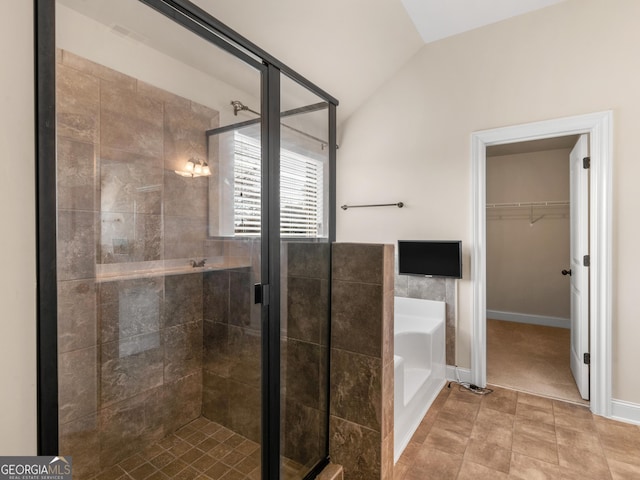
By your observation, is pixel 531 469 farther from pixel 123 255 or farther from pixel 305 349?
pixel 123 255

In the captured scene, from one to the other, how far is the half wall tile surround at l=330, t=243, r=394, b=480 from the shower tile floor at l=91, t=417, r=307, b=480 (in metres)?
0.31

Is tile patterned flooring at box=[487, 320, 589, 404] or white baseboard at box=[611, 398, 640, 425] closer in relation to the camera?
white baseboard at box=[611, 398, 640, 425]

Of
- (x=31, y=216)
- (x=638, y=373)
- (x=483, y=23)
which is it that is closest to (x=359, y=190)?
(x=483, y=23)

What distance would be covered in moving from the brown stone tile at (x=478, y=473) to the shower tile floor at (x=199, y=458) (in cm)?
95

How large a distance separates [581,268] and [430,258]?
1.07m

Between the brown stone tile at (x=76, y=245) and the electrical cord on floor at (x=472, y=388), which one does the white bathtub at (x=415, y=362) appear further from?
the brown stone tile at (x=76, y=245)

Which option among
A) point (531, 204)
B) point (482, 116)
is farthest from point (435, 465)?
point (531, 204)

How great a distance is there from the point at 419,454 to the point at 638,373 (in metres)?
1.62

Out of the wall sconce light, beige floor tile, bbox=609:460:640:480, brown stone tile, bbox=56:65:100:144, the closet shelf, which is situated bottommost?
beige floor tile, bbox=609:460:640:480

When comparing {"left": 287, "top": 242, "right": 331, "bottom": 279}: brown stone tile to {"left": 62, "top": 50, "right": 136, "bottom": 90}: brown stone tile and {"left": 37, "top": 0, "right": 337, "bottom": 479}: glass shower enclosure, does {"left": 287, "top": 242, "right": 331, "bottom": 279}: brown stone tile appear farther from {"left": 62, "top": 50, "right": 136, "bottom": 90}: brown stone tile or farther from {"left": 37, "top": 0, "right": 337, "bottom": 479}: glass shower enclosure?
{"left": 62, "top": 50, "right": 136, "bottom": 90}: brown stone tile

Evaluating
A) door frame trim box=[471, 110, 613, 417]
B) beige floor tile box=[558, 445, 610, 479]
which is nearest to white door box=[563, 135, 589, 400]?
door frame trim box=[471, 110, 613, 417]

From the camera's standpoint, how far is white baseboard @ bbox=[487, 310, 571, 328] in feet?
14.3

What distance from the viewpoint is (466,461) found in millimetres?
1806

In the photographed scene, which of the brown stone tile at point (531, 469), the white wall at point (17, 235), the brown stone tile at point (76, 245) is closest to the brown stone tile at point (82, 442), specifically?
the white wall at point (17, 235)
